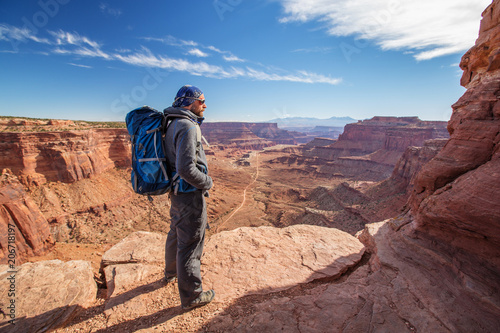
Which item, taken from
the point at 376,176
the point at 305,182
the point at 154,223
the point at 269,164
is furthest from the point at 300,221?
the point at 269,164

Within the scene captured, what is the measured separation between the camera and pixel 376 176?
4059cm

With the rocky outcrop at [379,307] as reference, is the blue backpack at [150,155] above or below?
above

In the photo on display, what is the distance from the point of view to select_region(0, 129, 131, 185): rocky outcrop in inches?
587

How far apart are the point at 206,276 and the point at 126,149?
81.0 feet

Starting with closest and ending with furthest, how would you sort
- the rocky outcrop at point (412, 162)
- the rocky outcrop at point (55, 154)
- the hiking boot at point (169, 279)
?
the hiking boot at point (169, 279) → the rocky outcrop at point (55, 154) → the rocky outcrop at point (412, 162)

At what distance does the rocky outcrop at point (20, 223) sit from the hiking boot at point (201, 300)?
10.7 m

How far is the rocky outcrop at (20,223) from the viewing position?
8.67 meters

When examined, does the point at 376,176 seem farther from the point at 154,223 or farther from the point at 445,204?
the point at 445,204

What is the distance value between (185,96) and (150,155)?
34.9 inches

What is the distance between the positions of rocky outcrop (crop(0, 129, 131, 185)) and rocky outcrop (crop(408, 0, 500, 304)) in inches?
912

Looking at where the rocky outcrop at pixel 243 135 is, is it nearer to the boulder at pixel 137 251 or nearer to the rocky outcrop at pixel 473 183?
the boulder at pixel 137 251

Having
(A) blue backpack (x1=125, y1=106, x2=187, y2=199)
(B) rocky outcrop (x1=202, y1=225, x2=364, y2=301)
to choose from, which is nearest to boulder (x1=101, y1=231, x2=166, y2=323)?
(B) rocky outcrop (x1=202, y1=225, x2=364, y2=301)

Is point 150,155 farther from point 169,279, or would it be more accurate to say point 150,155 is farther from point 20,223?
point 20,223

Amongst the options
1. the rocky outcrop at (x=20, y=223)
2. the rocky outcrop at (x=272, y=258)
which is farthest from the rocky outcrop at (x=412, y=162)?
the rocky outcrop at (x=20, y=223)
